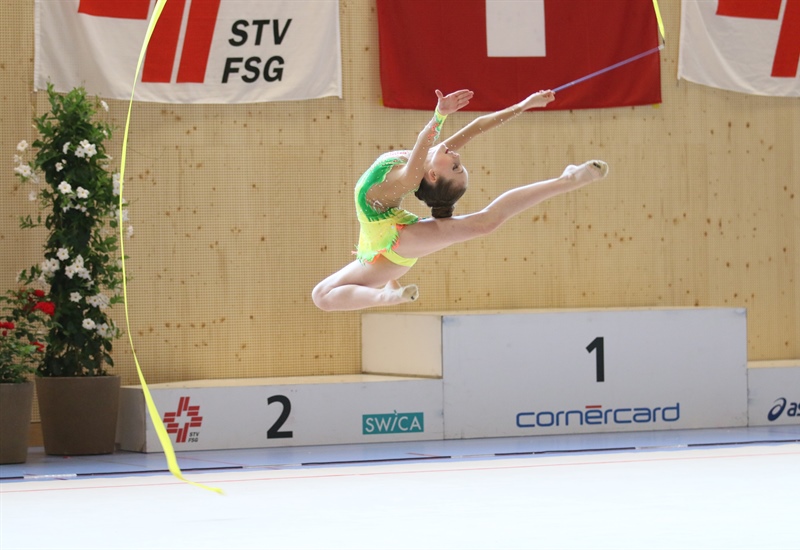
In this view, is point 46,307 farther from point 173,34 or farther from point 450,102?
point 450,102

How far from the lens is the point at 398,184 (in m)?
5.40

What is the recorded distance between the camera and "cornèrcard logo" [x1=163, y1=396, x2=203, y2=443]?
24.7ft

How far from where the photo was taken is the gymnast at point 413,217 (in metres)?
5.20

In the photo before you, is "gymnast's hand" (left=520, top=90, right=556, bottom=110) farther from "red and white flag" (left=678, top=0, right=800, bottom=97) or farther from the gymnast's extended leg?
"red and white flag" (left=678, top=0, right=800, bottom=97)

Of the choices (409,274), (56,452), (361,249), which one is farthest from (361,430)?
(361,249)

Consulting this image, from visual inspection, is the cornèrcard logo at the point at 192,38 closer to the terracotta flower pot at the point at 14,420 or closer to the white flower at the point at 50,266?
the white flower at the point at 50,266

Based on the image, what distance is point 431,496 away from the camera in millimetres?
5875

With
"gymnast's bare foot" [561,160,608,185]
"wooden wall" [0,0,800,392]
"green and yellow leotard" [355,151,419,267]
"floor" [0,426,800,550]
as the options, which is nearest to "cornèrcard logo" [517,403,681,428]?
"floor" [0,426,800,550]

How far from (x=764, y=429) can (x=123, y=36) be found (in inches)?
208

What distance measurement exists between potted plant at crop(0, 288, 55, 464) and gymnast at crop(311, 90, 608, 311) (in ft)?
8.05

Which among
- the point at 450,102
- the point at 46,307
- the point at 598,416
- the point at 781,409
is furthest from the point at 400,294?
the point at 781,409

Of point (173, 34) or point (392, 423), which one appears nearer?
point (392, 423)

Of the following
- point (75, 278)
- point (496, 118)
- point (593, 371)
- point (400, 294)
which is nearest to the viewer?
point (400, 294)

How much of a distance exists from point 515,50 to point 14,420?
4.42 m
